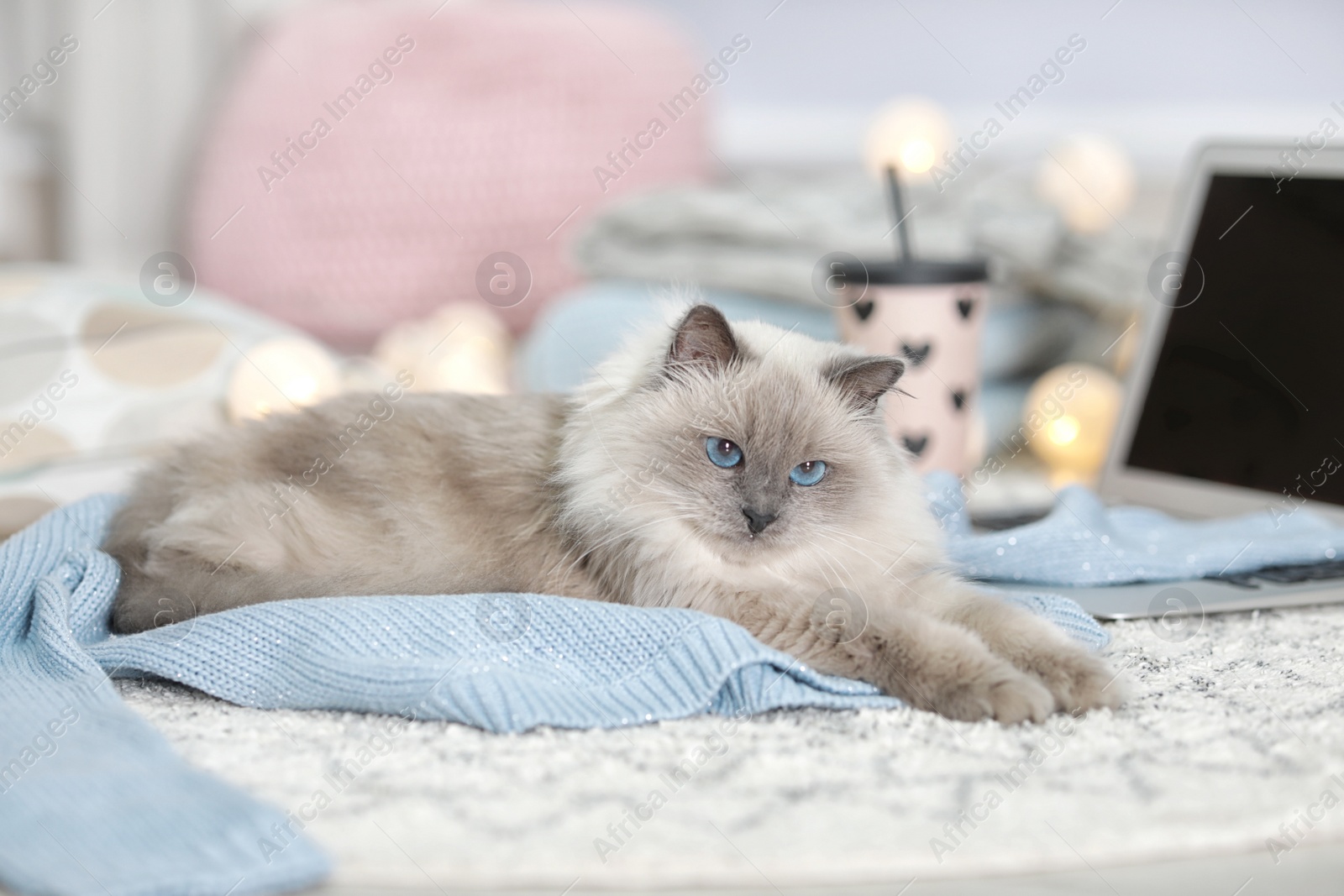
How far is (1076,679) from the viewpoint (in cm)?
117

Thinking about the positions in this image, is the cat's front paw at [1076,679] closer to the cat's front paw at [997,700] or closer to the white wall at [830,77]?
the cat's front paw at [997,700]

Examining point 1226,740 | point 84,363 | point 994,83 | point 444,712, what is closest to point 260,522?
point 444,712

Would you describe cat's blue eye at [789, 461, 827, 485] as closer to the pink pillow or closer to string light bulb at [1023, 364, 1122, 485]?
string light bulb at [1023, 364, 1122, 485]

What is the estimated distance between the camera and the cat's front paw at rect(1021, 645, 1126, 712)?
3.74 ft

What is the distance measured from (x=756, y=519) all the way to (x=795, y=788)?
1.09 feet

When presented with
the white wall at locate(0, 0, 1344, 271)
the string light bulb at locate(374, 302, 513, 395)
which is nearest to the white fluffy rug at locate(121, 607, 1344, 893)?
the string light bulb at locate(374, 302, 513, 395)

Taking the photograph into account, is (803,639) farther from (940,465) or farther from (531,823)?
(940,465)

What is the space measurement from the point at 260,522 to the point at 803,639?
693 millimetres

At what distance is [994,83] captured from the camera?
→ 3465 millimetres

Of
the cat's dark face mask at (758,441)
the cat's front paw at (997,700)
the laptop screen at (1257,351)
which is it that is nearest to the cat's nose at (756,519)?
the cat's dark face mask at (758,441)

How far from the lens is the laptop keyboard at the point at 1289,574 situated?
1.52 meters

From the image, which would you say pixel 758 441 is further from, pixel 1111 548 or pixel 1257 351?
pixel 1257 351

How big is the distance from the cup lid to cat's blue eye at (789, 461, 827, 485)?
741 millimetres

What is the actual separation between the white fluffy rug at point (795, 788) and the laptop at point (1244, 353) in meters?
0.51
